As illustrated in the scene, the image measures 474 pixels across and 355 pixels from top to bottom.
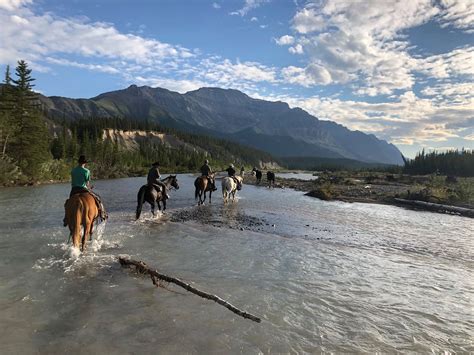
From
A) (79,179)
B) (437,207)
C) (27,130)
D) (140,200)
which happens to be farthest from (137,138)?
(79,179)

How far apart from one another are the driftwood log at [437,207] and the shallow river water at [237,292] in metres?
11.5

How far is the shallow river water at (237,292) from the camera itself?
646 cm

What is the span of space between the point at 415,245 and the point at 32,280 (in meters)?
15.7

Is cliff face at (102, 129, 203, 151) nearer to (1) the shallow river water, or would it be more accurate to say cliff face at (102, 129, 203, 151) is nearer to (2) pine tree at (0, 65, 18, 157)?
(2) pine tree at (0, 65, 18, 157)

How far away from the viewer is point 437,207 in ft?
98.4

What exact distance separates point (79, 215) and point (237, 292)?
659cm

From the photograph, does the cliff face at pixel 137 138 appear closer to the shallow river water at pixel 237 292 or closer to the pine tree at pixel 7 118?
the pine tree at pixel 7 118

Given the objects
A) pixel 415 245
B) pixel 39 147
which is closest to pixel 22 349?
→ pixel 415 245

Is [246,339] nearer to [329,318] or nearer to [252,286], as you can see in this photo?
[329,318]

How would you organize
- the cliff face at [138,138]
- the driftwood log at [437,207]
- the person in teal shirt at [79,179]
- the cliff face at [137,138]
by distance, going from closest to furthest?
the person in teal shirt at [79,179]
the driftwood log at [437,207]
the cliff face at [138,138]
the cliff face at [137,138]

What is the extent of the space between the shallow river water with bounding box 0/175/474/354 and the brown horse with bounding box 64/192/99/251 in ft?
2.22

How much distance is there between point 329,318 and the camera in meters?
7.59

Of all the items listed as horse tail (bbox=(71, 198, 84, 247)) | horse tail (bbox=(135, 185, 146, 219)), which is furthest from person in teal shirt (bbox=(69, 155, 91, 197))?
horse tail (bbox=(135, 185, 146, 219))

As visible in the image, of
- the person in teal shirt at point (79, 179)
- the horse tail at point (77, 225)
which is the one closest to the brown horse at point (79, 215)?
the horse tail at point (77, 225)
